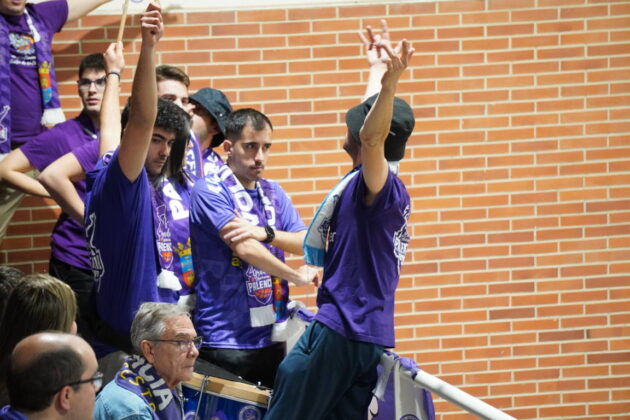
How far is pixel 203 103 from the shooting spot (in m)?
5.16

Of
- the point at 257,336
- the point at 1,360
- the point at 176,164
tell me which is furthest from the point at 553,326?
the point at 1,360

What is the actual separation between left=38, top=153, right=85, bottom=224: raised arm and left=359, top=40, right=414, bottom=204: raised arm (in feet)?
5.02

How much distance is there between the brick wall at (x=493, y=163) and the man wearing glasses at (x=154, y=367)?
8.28 ft

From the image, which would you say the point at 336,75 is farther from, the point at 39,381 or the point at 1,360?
the point at 39,381

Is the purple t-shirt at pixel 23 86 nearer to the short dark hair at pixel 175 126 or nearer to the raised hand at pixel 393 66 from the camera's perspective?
the short dark hair at pixel 175 126

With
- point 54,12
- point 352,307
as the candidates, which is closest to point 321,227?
point 352,307

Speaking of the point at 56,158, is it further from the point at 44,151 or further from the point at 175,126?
the point at 175,126

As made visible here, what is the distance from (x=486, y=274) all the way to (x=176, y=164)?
8.32 ft

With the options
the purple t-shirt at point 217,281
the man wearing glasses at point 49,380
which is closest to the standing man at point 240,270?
the purple t-shirt at point 217,281

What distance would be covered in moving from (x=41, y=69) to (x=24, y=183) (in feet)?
2.46

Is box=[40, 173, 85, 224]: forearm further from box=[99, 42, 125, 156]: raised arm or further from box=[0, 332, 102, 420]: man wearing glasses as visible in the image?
box=[0, 332, 102, 420]: man wearing glasses

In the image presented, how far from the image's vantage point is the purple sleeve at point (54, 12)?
17.3 ft

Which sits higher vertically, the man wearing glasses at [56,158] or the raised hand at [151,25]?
the raised hand at [151,25]

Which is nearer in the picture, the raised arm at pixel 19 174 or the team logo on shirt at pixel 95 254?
the team logo on shirt at pixel 95 254
